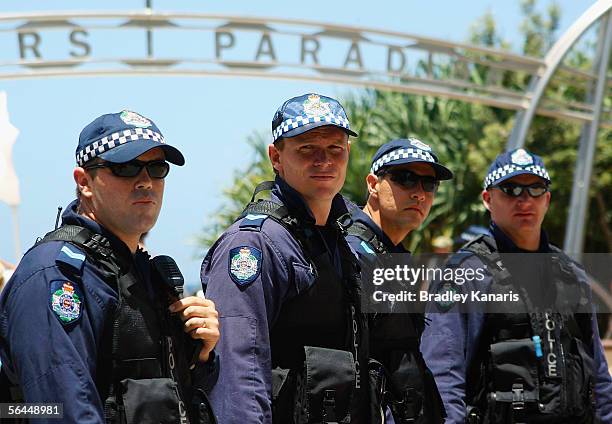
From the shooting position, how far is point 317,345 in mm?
3582

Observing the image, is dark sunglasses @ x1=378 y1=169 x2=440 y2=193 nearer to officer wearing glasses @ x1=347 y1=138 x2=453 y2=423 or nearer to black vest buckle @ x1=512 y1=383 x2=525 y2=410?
officer wearing glasses @ x1=347 y1=138 x2=453 y2=423

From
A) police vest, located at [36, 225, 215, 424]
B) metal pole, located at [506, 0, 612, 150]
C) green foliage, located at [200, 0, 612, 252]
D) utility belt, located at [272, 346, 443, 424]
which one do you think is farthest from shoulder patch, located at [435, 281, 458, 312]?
green foliage, located at [200, 0, 612, 252]

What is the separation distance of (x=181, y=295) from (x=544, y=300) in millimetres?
2209

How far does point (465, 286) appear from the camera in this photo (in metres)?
4.73

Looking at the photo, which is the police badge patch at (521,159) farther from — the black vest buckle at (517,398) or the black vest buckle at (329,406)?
the black vest buckle at (329,406)

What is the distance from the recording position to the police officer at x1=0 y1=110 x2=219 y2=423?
2.82m

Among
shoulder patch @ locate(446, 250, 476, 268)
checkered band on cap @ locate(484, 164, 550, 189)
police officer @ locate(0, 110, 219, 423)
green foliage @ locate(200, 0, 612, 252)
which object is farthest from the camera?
green foliage @ locate(200, 0, 612, 252)

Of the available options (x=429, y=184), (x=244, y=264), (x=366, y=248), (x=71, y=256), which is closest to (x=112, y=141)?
(x=71, y=256)

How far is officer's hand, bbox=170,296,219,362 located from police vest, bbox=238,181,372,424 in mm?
305

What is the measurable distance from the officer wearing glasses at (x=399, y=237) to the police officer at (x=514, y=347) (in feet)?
1.20

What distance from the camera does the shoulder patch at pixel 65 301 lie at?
2846mm

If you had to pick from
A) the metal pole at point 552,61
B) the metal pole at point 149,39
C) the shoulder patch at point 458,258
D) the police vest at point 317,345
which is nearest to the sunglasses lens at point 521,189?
the shoulder patch at point 458,258

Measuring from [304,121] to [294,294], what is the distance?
64cm

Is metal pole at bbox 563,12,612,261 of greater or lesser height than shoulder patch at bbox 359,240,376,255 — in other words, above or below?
above
